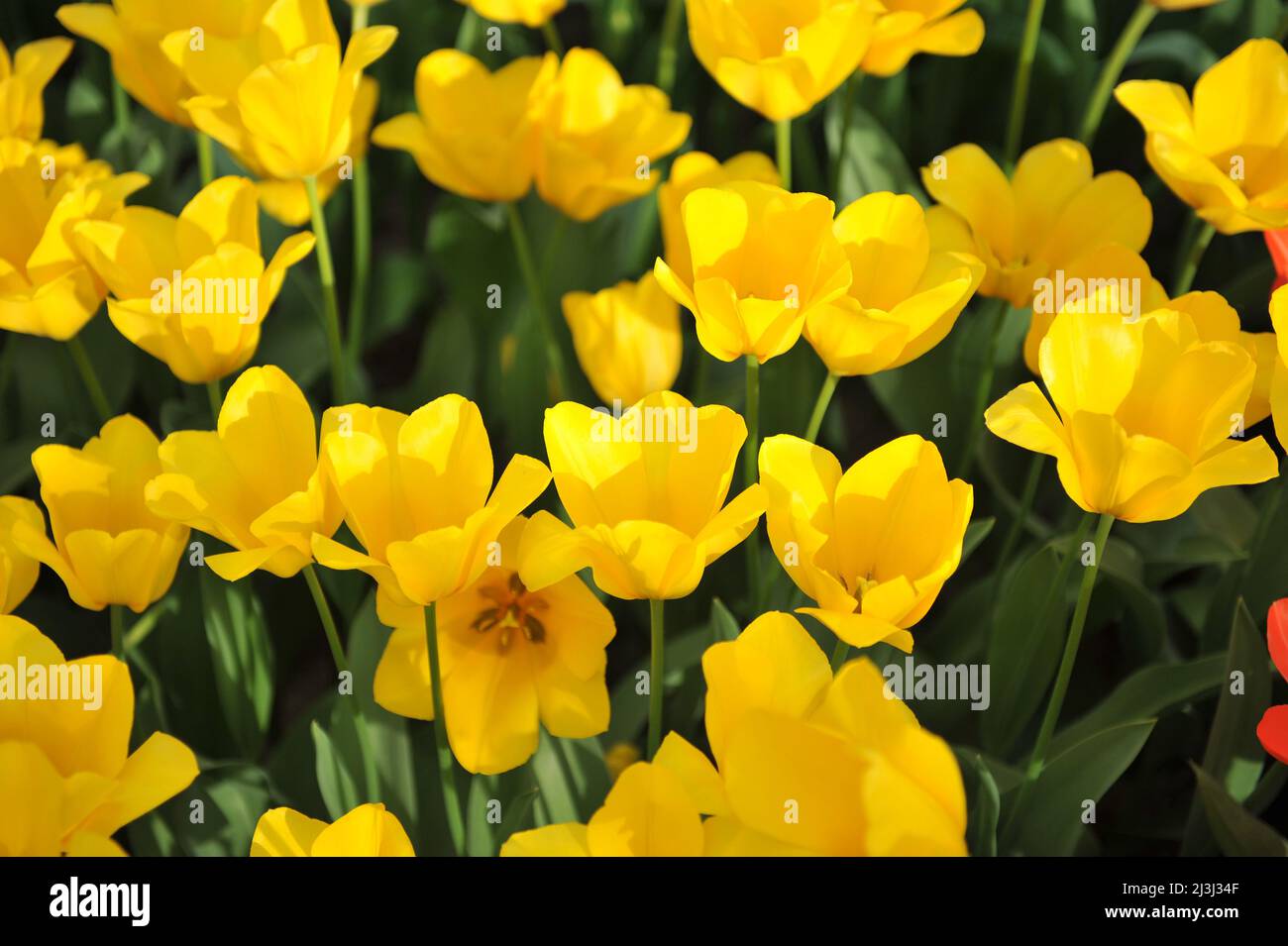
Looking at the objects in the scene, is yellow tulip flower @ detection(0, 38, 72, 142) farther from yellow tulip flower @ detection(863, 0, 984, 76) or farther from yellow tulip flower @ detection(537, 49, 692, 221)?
yellow tulip flower @ detection(863, 0, 984, 76)

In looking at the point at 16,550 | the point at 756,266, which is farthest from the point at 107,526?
the point at 756,266

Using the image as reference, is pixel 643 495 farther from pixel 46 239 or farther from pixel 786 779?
pixel 46 239

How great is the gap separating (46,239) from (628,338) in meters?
0.46

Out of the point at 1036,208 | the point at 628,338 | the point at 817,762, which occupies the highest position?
the point at 1036,208

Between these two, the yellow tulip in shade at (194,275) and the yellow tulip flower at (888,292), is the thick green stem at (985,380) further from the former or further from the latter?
the yellow tulip in shade at (194,275)

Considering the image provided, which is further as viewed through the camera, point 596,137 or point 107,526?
point 596,137

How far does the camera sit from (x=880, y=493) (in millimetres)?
824

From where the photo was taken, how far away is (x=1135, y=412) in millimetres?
821

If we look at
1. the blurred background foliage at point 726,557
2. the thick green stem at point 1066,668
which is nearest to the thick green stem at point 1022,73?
the blurred background foliage at point 726,557

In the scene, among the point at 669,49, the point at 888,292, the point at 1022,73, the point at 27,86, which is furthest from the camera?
the point at 669,49

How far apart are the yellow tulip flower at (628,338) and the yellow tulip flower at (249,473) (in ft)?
1.01

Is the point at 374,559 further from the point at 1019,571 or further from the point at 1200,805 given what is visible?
the point at 1200,805
